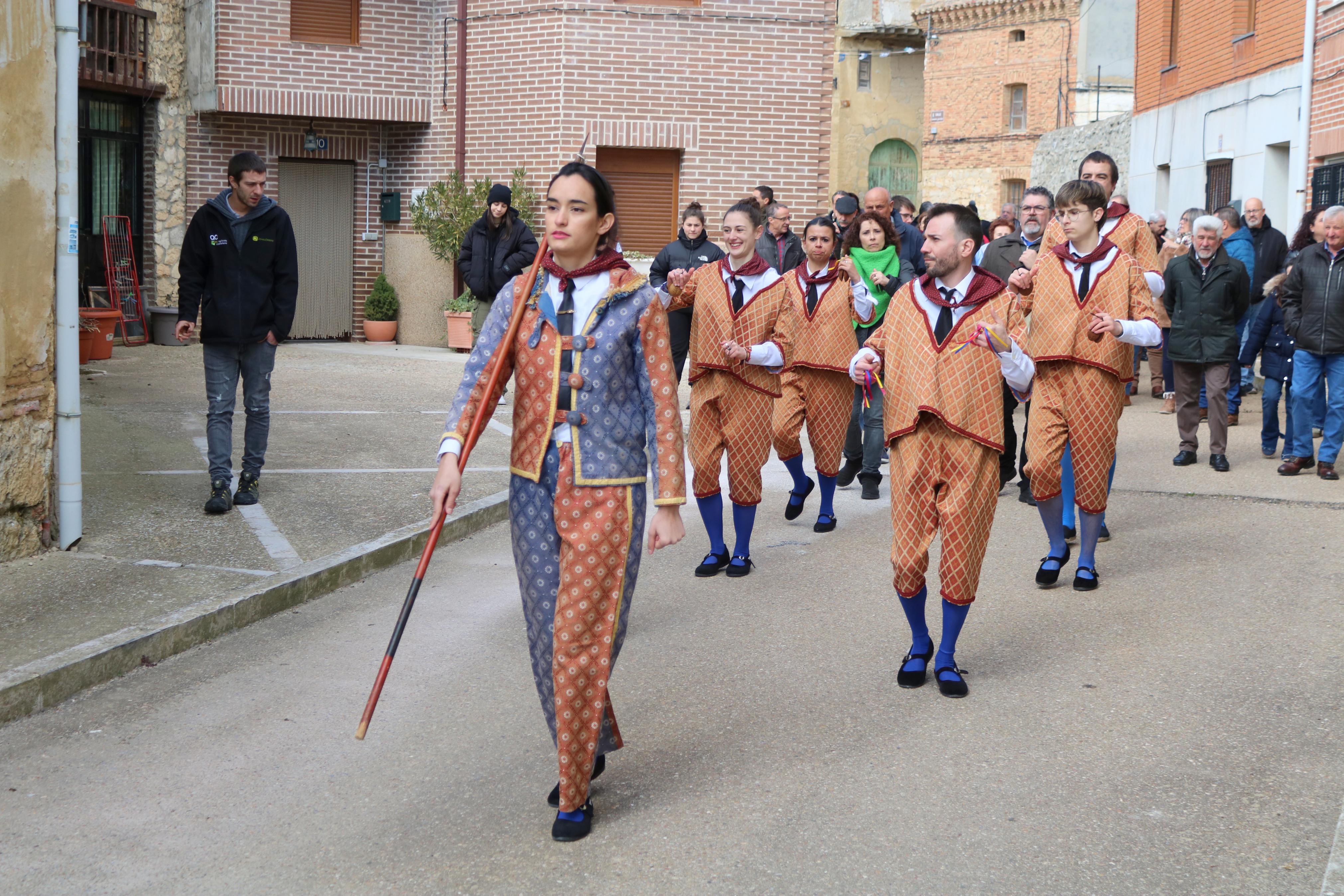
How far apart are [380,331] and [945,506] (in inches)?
642

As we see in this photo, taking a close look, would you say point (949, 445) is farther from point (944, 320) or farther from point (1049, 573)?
point (1049, 573)

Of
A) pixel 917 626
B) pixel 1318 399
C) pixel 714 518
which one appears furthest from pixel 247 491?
pixel 1318 399

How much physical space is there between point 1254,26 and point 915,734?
19.1m

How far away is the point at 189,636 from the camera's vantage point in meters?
6.18

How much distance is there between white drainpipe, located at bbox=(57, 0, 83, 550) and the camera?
289 inches

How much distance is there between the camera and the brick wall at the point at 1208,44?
795 inches

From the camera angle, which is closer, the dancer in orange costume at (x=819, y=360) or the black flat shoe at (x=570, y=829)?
the black flat shoe at (x=570, y=829)

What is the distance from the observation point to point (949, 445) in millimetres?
→ 5730

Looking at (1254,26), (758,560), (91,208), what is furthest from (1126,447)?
(91,208)

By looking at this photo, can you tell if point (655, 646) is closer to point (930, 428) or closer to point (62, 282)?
point (930, 428)

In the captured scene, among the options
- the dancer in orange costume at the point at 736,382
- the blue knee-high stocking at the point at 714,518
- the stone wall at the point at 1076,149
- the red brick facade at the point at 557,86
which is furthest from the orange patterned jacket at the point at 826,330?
the stone wall at the point at 1076,149

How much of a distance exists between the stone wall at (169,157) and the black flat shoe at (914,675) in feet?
51.5

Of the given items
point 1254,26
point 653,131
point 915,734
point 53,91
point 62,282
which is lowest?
point 915,734

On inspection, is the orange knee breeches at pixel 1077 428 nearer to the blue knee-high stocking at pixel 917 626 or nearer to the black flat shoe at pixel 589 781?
the blue knee-high stocking at pixel 917 626
